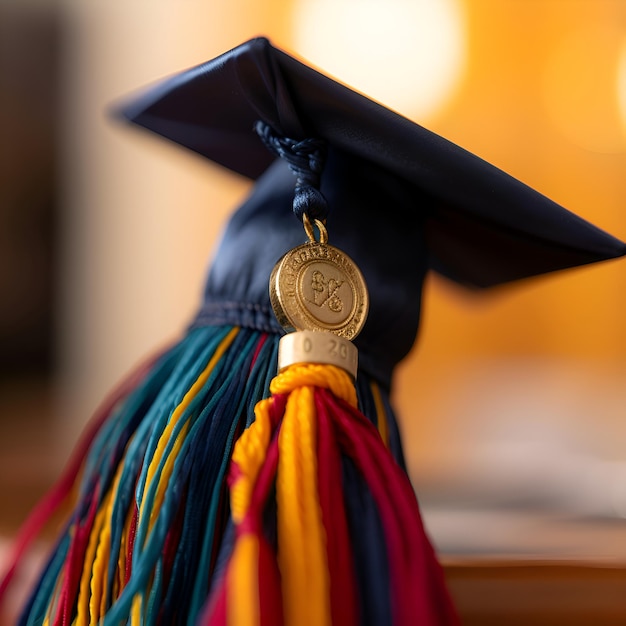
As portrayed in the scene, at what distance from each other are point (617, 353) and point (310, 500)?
140 cm

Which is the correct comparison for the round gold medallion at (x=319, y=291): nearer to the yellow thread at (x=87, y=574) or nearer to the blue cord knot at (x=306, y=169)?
the blue cord knot at (x=306, y=169)

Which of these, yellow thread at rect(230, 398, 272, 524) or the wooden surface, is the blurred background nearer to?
the wooden surface

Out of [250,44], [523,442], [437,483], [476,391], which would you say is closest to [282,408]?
[250,44]

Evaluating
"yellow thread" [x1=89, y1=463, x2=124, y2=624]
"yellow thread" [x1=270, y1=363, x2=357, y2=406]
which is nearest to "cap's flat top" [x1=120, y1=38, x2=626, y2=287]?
"yellow thread" [x1=270, y1=363, x2=357, y2=406]

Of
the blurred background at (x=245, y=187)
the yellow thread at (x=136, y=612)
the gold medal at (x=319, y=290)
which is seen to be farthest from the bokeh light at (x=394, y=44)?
the yellow thread at (x=136, y=612)

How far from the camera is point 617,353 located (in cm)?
151

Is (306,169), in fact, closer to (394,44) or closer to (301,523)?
(301,523)

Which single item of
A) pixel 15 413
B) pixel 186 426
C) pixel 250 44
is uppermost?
pixel 250 44

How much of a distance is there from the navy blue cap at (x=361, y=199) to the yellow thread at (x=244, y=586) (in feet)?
0.43

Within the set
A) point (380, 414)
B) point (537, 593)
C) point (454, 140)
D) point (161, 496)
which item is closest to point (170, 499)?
point (161, 496)

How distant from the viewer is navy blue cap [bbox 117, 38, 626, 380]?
1.12 ft

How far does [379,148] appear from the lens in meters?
0.35

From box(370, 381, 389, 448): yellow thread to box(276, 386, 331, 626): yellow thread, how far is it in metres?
0.07

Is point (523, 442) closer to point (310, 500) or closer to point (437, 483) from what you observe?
point (437, 483)
